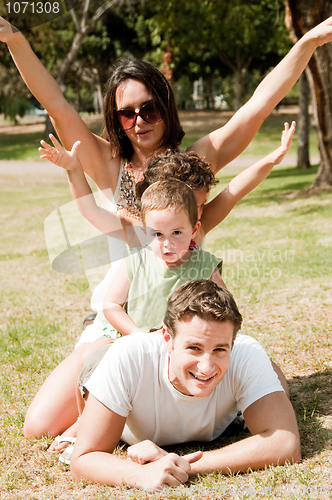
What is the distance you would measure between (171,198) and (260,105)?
4.12 feet

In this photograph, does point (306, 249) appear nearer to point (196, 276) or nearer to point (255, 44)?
point (196, 276)

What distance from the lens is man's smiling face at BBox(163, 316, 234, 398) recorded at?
244cm

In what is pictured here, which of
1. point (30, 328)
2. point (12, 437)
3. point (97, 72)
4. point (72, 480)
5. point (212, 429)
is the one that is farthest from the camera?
point (97, 72)

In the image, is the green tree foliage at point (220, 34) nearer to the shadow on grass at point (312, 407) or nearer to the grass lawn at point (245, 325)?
the grass lawn at point (245, 325)

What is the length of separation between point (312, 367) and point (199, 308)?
1.94 meters

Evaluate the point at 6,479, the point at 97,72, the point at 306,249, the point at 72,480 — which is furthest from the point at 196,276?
the point at 97,72

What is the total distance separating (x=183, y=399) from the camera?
262 centimetres

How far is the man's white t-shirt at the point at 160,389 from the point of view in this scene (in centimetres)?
259

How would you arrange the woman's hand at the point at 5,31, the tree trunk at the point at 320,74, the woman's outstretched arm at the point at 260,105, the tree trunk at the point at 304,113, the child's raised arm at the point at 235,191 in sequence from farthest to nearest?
the tree trunk at the point at 304,113, the tree trunk at the point at 320,74, the woman's outstretched arm at the point at 260,105, the child's raised arm at the point at 235,191, the woman's hand at the point at 5,31

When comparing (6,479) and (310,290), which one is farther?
(310,290)

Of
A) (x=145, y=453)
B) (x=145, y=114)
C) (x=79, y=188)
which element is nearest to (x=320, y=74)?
(x=145, y=114)

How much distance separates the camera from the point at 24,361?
4559mm

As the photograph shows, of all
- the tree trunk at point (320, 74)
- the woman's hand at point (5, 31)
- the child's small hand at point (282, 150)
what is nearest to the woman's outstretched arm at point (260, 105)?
the child's small hand at point (282, 150)

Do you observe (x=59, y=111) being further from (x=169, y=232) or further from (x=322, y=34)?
(x=322, y=34)
